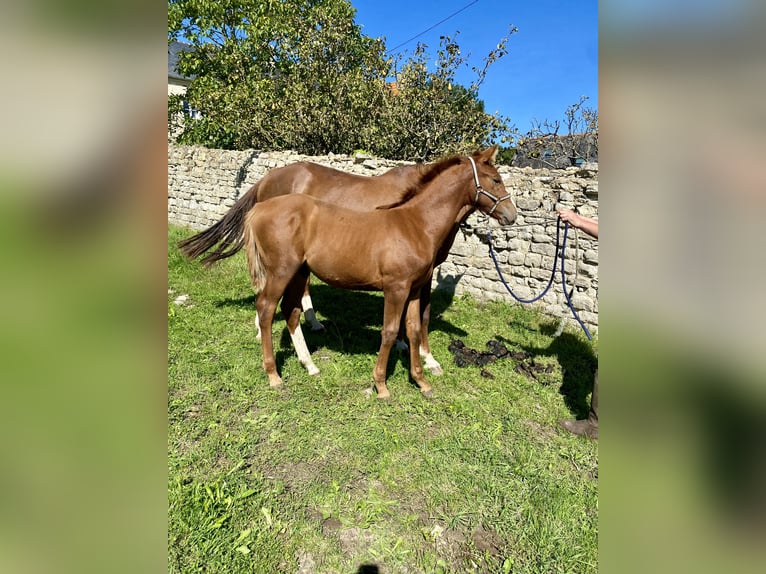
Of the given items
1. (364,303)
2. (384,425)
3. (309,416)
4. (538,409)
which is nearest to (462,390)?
(538,409)

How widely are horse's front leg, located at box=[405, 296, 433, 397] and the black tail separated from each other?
1.83 metres

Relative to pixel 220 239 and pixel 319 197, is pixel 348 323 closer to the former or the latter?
pixel 319 197

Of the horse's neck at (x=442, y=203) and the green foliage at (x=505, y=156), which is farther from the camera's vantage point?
the green foliage at (x=505, y=156)

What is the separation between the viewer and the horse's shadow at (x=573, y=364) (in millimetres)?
3660

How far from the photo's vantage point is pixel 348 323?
5.47 meters

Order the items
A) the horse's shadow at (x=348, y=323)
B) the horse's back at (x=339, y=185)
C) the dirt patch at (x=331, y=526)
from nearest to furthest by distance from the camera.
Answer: the dirt patch at (x=331, y=526)
the horse's shadow at (x=348, y=323)
the horse's back at (x=339, y=185)

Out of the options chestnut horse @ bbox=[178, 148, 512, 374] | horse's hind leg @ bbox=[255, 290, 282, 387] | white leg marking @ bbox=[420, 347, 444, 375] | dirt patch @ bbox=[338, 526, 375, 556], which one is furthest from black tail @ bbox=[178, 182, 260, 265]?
dirt patch @ bbox=[338, 526, 375, 556]

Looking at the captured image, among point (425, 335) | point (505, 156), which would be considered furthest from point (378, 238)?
point (505, 156)

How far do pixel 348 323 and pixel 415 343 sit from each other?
71.7 inches

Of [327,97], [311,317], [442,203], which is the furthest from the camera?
[327,97]

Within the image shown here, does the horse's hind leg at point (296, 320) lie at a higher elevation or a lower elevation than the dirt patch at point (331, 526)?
higher

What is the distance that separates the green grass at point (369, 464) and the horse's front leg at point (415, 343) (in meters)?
0.09

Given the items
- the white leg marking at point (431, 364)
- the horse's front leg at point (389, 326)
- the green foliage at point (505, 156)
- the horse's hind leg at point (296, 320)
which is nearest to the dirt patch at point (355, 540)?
the horse's front leg at point (389, 326)

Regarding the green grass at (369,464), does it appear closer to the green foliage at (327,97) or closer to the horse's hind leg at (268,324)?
the horse's hind leg at (268,324)
